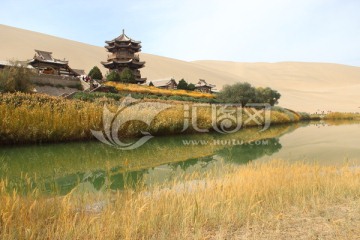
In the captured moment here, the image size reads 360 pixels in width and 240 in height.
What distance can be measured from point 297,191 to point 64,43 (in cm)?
10259

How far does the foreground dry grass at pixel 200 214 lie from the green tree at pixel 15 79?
2070 cm

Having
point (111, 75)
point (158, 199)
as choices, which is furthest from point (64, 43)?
point (158, 199)

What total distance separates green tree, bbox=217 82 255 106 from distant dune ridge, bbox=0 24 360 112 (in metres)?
23.6

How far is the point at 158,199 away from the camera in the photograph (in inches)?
178

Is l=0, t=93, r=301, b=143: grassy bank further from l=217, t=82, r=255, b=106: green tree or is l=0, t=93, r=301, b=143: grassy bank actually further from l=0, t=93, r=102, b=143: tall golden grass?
l=217, t=82, r=255, b=106: green tree

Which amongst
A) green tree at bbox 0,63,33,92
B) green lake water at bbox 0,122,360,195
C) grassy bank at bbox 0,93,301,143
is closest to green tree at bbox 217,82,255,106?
green tree at bbox 0,63,33,92

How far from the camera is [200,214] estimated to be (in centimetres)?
412

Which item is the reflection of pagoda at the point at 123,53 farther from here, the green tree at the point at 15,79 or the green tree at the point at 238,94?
the green tree at the point at 15,79

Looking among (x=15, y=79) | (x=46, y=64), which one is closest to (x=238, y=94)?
(x=46, y=64)

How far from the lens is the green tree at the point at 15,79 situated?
22.6m

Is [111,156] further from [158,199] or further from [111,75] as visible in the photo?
[111,75]

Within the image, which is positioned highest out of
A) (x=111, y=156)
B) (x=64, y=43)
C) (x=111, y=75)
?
(x=64, y=43)

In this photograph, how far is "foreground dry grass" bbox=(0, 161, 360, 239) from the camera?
3.55 metres

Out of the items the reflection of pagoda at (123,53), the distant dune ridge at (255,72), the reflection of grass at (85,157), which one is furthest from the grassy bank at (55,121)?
the distant dune ridge at (255,72)
